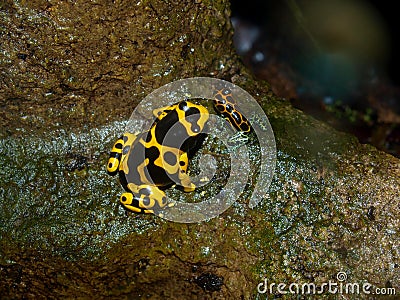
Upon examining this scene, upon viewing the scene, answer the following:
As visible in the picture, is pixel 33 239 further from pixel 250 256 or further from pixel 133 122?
pixel 250 256

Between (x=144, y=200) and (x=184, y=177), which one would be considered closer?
(x=144, y=200)

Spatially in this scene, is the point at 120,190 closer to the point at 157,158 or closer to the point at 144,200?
the point at 144,200

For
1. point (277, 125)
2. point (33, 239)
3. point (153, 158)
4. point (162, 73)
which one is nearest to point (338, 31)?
point (277, 125)

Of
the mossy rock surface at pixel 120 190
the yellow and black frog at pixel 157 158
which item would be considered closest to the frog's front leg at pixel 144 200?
the yellow and black frog at pixel 157 158

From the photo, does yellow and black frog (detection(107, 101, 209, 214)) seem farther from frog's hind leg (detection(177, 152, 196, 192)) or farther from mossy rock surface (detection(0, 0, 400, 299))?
mossy rock surface (detection(0, 0, 400, 299))

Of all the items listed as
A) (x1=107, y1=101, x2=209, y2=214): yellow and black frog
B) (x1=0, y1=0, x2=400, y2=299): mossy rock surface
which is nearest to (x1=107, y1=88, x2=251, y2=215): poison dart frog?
(x1=107, y1=101, x2=209, y2=214): yellow and black frog

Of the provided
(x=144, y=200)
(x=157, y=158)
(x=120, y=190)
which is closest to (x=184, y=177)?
(x=157, y=158)

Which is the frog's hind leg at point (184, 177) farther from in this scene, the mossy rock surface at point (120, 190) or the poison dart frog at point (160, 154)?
the mossy rock surface at point (120, 190)
